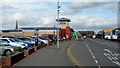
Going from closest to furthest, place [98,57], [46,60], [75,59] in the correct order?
1. [46,60]
2. [75,59]
3. [98,57]

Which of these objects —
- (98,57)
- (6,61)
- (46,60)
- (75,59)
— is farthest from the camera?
(98,57)

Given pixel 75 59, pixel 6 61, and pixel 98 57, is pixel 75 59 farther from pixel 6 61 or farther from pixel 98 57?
pixel 6 61

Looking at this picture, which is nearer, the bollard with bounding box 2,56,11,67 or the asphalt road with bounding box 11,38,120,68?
the bollard with bounding box 2,56,11,67

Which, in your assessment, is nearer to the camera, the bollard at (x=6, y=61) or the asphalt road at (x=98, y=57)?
the bollard at (x=6, y=61)

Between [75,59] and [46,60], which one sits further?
[75,59]

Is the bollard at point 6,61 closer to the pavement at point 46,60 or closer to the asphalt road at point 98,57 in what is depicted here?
the pavement at point 46,60

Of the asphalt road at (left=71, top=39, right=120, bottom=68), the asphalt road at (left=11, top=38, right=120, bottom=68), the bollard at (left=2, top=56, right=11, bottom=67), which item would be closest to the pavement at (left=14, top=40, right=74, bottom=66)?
the asphalt road at (left=11, top=38, right=120, bottom=68)

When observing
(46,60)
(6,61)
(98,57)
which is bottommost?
(98,57)

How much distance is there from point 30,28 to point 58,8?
235ft

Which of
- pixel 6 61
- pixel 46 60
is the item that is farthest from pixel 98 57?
pixel 6 61

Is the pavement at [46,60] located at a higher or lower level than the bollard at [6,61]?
lower

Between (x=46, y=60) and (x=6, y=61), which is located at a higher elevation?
(x=6, y=61)

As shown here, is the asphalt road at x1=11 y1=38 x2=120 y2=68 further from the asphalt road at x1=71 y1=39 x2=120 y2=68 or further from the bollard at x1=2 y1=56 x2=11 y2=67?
the bollard at x1=2 y1=56 x2=11 y2=67

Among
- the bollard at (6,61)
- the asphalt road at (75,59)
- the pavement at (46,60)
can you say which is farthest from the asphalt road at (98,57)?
the bollard at (6,61)
